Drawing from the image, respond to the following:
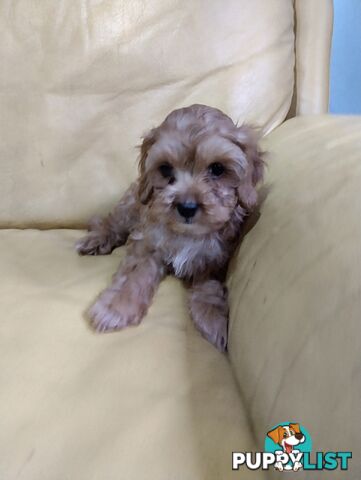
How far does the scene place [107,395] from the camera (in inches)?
34.2

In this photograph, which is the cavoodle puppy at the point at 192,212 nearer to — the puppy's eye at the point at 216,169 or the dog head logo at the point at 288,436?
the puppy's eye at the point at 216,169

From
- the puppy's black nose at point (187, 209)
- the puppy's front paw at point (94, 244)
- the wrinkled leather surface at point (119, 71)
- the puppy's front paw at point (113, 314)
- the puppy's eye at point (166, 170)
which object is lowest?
the puppy's front paw at point (113, 314)

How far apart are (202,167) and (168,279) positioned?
29 cm

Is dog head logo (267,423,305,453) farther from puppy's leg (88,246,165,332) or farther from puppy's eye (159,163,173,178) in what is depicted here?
puppy's eye (159,163,173,178)

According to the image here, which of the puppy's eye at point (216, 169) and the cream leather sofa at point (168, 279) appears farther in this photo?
the puppy's eye at point (216, 169)

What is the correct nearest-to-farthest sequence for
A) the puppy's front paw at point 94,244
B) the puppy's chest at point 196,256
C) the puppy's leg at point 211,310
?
the puppy's leg at point 211,310, the puppy's chest at point 196,256, the puppy's front paw at point 94,244

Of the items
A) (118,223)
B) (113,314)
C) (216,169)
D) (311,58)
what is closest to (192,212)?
(216,169)

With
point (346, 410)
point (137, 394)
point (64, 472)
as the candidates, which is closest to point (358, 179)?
point (346, 410)

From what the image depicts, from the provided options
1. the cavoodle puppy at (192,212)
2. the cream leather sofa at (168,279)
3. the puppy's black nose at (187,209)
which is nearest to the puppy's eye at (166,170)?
the cavoodle puppy at (192,212)

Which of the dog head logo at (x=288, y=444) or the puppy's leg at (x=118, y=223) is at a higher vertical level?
the puppy's leg at (x=118, y=223)

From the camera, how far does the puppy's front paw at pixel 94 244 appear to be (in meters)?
1.37

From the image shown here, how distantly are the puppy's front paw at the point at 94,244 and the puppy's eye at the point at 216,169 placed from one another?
378 mm

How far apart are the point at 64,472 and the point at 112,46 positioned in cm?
109

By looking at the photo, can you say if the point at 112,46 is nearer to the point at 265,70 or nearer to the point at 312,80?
the point at 265,70
